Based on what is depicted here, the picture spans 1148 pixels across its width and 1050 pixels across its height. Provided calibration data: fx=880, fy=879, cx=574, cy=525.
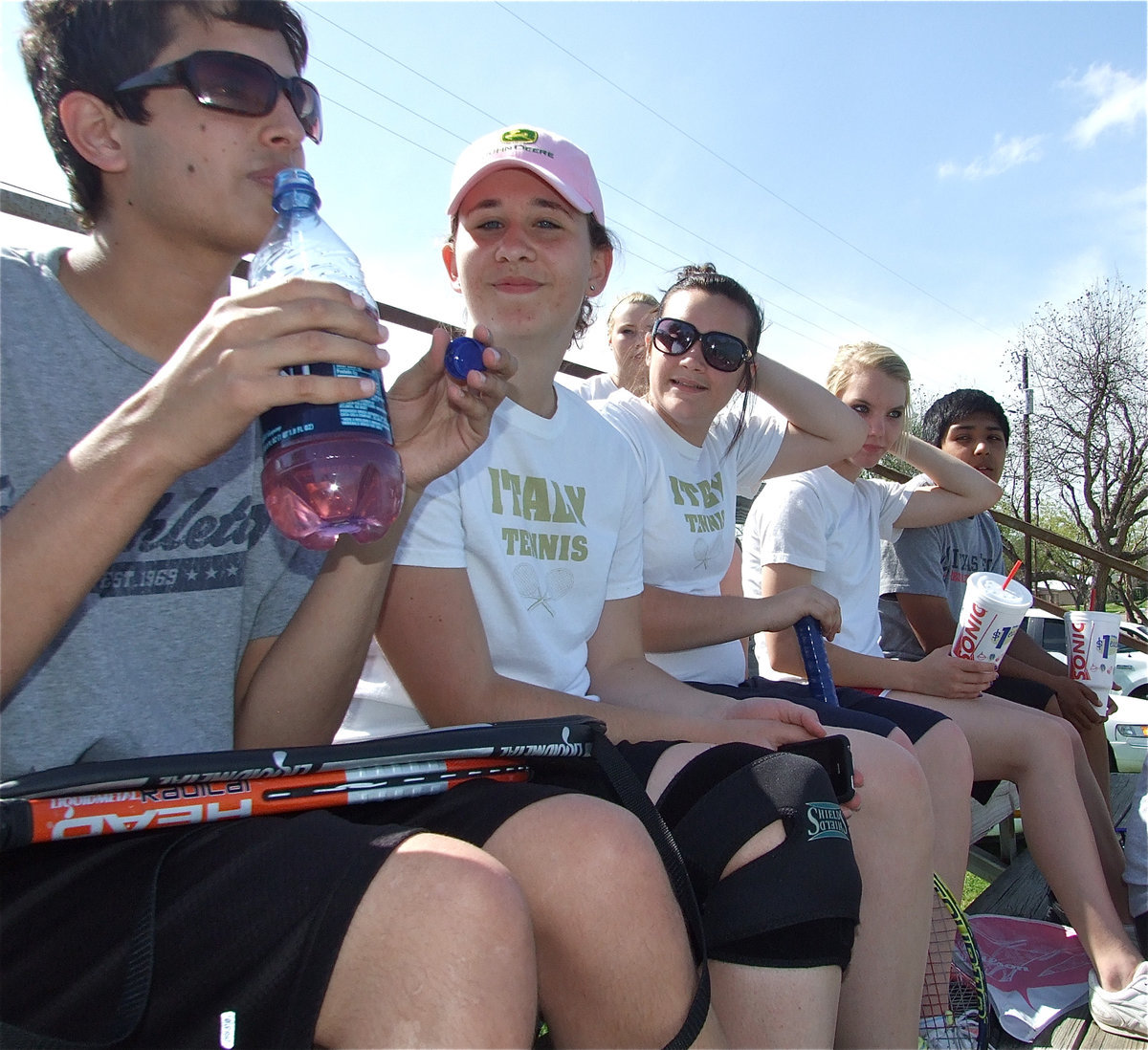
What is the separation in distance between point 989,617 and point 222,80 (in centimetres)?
278

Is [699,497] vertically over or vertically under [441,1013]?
over

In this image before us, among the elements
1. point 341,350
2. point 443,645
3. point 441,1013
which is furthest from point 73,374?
point 441,1013

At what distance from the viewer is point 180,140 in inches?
54.2

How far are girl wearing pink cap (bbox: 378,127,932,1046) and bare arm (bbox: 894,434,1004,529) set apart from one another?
210cm

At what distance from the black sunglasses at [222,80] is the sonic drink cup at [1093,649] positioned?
378 cm

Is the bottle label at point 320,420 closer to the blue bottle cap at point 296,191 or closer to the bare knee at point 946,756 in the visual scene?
the blue bottle cap at point 296,191

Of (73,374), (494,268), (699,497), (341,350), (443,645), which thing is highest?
(494,268)

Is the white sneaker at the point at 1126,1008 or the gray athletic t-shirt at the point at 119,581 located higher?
the gray athletic t-shirt at the point at 119,581

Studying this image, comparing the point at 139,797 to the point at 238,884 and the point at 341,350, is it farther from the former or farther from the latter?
the point at 341,350

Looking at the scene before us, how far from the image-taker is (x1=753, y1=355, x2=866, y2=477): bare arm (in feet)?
11.0

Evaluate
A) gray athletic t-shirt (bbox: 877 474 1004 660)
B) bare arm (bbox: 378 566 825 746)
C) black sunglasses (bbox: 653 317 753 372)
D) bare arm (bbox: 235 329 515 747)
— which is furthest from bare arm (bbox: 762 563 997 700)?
bare arm (bbox: 235 329 515 747)

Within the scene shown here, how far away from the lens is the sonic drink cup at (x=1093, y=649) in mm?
3867

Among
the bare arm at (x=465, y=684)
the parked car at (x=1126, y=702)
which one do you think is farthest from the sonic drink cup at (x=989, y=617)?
the parked car at (x=1126, y=702)

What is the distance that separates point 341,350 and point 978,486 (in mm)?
3687
